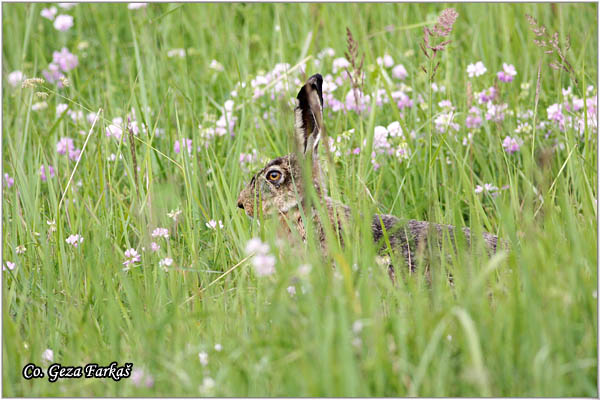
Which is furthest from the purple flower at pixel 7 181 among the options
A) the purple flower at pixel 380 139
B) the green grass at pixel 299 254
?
the purple flower at pixel 380 139

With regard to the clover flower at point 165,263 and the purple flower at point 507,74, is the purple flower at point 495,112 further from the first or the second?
the clover flower at point 165,263

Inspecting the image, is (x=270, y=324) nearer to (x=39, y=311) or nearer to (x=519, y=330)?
(x=519, y=330)

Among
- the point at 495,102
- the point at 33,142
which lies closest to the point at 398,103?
the point at 495,102

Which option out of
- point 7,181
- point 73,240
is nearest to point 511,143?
point 73,240

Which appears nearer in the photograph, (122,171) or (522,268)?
(522,268)

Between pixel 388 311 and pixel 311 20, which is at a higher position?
pixel 311 20

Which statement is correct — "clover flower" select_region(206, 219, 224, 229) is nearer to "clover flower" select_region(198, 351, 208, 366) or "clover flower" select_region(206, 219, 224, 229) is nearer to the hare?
the hare

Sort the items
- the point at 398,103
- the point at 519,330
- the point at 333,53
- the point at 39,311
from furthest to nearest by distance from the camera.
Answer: the point at 333,53
the point at 398,103
the point at 39,311
the point at 519,330

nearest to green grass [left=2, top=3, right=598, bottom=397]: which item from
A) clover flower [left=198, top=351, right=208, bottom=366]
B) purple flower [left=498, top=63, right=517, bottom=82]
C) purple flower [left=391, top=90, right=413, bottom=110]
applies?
clover flower [left=198, top=351, right=208, bottom=366]

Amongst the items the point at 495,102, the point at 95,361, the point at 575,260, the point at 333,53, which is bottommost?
the point at 95,361

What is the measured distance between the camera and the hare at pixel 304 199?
4.66 meters

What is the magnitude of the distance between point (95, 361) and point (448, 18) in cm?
278

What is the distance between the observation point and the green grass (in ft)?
9.24

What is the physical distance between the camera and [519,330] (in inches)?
113
